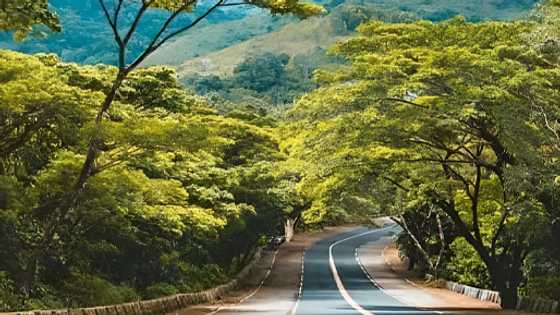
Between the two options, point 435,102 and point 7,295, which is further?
point 435,102

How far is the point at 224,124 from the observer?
35844 mm

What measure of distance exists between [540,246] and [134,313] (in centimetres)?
1566

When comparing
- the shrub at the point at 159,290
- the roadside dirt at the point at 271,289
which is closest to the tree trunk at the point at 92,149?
the roadside dirt at the point at 271,289

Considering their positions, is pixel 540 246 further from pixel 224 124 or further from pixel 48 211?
pixel 48 211

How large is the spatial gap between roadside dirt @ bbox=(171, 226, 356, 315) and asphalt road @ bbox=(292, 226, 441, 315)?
2.58 feet

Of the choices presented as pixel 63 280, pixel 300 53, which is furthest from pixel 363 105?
pixel 300 53

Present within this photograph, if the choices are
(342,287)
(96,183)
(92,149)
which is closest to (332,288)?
(342,287)

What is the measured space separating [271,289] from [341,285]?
4.96 meters

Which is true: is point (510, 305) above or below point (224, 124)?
below

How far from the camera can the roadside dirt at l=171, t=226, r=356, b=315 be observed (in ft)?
92.2

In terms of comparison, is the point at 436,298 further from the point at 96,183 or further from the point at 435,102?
the point at 96,183

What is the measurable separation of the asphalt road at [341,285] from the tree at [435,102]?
5513mm

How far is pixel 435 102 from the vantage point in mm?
19094

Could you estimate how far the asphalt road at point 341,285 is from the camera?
1102 inches
